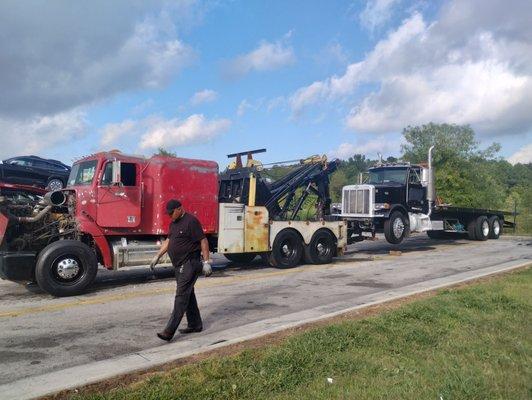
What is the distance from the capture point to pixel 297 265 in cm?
1449

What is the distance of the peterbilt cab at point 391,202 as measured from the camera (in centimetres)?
1691

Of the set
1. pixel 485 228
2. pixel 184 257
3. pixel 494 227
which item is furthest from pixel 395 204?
pixel 184 257

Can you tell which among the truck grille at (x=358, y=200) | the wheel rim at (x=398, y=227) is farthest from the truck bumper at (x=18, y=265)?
the wheel rim at (x=398, y=227)

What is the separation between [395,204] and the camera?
17359 millimetres

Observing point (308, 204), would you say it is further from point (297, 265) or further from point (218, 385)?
point (218, 385)

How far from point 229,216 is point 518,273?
6808mm

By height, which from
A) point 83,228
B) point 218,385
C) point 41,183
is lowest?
point 218,385

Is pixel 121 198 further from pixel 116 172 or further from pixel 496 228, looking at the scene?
pixel 496 228

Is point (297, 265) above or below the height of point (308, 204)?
below

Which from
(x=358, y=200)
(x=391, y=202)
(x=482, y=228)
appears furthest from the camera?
(x=482, y=228)

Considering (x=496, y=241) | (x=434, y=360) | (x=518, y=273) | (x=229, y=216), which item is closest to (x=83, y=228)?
(x=229, y=216)

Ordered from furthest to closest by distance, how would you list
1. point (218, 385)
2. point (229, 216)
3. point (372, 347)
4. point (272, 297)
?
1. point (229, 216)
2. point (272, 297)
3. point (372, 347)
4. point (218, 385)

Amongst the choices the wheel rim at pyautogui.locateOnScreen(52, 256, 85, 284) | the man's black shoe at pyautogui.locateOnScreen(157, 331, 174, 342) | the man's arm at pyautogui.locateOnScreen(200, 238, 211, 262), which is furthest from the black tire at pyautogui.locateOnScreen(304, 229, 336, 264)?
the man's black shoe at pyautogui.locateOnScreen(157, 331, 174, 342)

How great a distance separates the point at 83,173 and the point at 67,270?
8.66 ft
